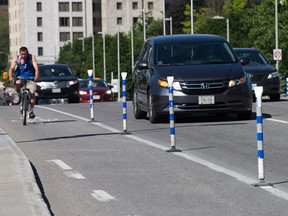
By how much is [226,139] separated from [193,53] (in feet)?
17.6

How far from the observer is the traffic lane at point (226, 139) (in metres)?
15.1

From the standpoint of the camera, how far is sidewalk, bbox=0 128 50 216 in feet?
34.2

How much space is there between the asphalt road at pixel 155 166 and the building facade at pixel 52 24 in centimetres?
16726

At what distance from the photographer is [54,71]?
139 ft

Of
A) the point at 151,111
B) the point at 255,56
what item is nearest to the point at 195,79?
the point at 151,111

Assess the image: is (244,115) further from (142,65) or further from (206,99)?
(142,65)

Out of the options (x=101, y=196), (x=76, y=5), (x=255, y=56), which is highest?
(x=76, y=5)

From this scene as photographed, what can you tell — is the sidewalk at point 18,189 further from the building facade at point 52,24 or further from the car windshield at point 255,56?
the building facade at point 52,24

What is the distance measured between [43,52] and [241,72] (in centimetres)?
16931

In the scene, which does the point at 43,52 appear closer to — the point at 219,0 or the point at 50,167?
the point at 219,0

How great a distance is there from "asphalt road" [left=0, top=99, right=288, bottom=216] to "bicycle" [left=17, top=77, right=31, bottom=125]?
0.99 feet

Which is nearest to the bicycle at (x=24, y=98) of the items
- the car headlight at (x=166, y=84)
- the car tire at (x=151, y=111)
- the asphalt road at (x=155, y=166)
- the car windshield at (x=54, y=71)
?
the asphalt road at (x=155, y=166)

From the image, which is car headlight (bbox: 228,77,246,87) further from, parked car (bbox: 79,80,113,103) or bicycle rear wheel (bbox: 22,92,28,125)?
parked car (bbox: 79,80,113,103)

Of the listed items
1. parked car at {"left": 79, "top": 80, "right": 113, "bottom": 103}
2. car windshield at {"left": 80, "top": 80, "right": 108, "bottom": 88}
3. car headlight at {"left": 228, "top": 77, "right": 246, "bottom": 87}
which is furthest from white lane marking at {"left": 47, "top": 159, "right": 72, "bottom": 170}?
car windshield at {"left": 80, "top": 80, "right": 108, "bottom": 88}
